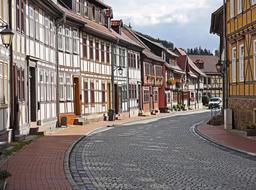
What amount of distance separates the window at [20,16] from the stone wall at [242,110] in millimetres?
11043

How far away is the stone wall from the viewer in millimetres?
25172

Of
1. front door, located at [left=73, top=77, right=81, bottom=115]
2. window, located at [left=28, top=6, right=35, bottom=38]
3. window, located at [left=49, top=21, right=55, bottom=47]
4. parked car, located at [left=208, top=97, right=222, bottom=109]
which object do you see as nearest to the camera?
window, located at [left=28, top=6, right=35, bottom=38]

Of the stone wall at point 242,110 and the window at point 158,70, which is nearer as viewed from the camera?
the stone wall at point 242,110

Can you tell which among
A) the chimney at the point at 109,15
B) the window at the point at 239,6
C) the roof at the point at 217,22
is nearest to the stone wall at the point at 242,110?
the window at the point at 239,6

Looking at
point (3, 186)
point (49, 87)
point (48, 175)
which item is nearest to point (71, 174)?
point (48, 175)

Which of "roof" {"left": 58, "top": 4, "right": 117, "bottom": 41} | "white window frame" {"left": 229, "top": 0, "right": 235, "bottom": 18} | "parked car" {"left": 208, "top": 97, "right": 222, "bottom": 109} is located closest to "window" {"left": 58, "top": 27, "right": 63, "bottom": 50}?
"roof" {"left": 58, "top": 4, "right": 117, "bottom": 41}

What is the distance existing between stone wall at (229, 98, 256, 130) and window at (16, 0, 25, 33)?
11.0 meters

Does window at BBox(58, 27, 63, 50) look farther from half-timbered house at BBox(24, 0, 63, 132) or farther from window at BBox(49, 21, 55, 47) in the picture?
window at BBox(49, 21, 55, 47)

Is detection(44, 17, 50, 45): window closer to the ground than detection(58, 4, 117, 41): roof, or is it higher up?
closer to the ground

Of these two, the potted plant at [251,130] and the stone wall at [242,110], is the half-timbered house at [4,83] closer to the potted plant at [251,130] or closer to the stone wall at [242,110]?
the potted plant at [251,130]

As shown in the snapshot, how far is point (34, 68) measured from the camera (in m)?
25.6

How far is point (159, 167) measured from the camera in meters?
14.6

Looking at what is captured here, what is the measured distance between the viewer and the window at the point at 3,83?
19.1 meters

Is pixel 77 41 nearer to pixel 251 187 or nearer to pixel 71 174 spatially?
pixel 71 174
